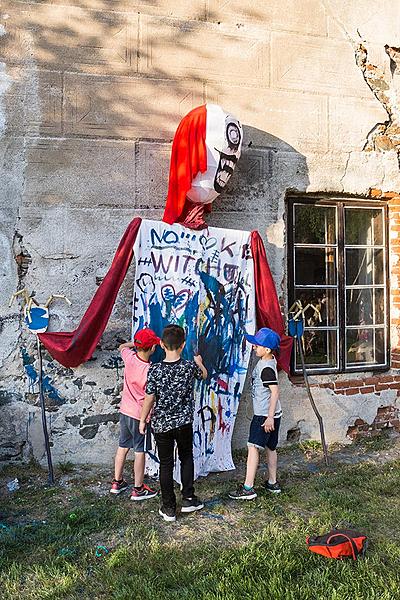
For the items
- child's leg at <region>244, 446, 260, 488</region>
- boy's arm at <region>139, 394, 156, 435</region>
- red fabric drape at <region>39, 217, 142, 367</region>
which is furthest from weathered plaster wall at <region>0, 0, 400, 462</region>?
boy's arm at <region>139, 394, 156, 435</region>

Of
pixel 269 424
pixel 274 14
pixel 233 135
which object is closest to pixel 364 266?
pixel 233 135

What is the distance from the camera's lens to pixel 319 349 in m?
5.89

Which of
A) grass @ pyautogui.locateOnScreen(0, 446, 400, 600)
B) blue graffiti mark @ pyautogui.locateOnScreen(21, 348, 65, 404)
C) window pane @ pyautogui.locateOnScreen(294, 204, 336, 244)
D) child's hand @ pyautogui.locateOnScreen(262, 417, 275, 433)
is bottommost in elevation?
grass @ pyautogui.locateOnScreen(0, 446, 400, 600)

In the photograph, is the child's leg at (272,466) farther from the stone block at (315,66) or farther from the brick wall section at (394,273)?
the stone block at (315,66)

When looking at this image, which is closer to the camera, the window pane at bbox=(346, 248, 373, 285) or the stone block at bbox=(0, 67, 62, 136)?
the stone block at bbox=(0, 67, 62, 136)

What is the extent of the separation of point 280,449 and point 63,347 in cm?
225

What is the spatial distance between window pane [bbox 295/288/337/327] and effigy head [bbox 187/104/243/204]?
1453 millimetres

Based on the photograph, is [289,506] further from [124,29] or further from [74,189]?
[124,29]

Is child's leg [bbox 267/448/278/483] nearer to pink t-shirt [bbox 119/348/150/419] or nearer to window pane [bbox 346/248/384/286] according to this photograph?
pink t-shirt [bbox 119/348/150/419]

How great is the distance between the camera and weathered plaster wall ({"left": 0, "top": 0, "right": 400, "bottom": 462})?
4.93 metres

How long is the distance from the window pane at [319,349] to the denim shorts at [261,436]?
131cm

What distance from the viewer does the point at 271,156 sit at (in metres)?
5.58

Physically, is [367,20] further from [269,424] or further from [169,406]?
[169,406]

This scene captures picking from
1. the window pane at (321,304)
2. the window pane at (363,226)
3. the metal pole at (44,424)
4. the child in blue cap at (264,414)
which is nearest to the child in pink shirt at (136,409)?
the metal pole at (44,424)
